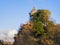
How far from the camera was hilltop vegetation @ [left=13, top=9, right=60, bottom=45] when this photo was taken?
5794 cm

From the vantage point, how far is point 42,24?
62.7m

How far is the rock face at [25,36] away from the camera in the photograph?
195 ft

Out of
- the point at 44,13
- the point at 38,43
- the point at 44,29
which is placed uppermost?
the point at 44,13

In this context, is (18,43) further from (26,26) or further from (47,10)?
(47,10)

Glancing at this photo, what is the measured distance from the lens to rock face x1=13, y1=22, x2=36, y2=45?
195 feet

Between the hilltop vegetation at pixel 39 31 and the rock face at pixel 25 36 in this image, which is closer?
the hilltop vegetation at pixel 39 31

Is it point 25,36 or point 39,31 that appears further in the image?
point 25,36

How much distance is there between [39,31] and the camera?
61250 mm

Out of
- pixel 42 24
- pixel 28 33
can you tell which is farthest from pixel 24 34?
pixel 42 24

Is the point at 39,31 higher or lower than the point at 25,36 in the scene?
higher

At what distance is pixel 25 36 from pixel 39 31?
3.92 m

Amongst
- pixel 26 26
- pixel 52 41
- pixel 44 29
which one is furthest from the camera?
pixel 26 26

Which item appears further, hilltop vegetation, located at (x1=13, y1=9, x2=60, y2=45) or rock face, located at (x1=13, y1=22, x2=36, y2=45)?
rock face, located at (x1=13, y1=22, x2=36, y2=45)

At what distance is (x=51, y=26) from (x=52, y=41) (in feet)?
19.7
